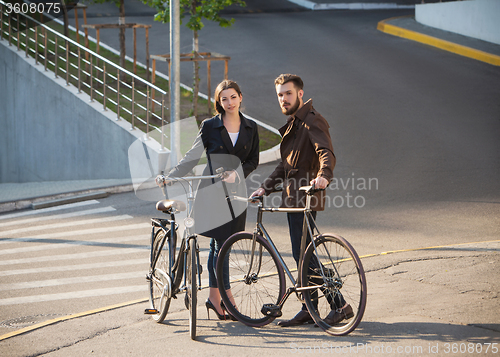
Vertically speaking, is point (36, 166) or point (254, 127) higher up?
point (254, 127)

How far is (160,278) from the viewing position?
5.16 metres

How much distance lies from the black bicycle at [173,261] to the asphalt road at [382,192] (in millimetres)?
258

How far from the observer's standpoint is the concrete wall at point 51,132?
13062mm

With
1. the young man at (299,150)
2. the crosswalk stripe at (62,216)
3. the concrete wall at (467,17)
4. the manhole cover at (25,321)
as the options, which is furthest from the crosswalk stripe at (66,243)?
the concrete wall at (467,17)

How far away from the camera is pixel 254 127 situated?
517cm

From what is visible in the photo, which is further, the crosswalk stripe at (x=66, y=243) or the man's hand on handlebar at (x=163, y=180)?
the crosswalk stripe at (x=66, y=243)

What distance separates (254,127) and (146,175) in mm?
6623

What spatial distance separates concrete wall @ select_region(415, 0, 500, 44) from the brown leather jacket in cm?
1734

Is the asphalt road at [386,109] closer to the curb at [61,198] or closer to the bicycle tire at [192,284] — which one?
the bicycle tire at [192,284]

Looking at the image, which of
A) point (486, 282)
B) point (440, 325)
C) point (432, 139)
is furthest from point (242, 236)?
point (432, 139)

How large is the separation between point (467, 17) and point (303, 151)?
1889 cm

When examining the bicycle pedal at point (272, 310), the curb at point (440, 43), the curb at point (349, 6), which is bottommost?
the bicycle pedal at point (272, 310)

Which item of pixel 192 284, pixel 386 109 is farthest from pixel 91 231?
pixel 386 109

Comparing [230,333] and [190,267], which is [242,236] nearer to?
[190,267]
